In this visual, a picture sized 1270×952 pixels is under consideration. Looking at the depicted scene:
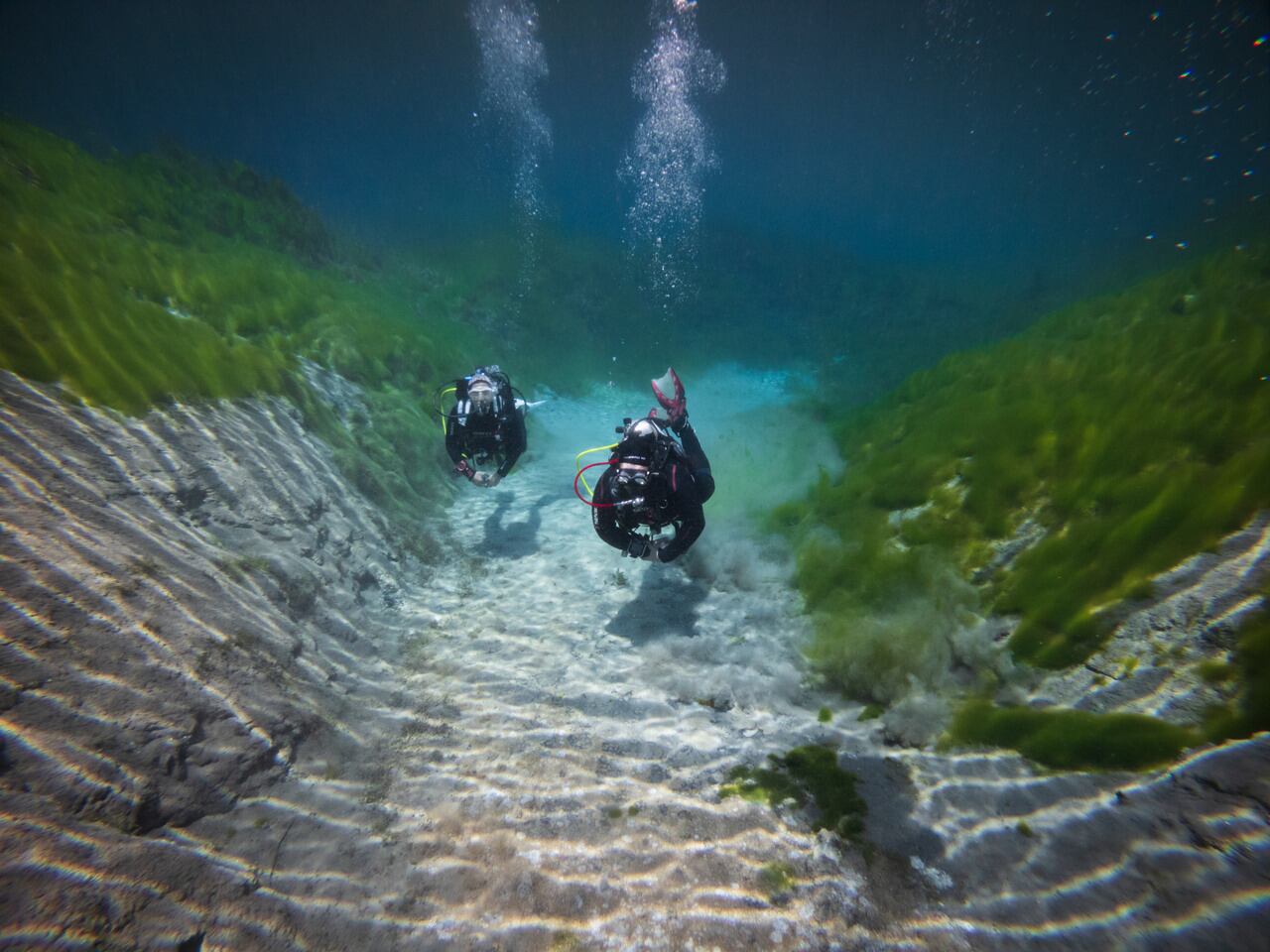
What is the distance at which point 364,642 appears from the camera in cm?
516

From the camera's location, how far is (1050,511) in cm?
468

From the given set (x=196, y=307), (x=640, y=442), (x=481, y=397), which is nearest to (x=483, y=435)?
(x=481, y=397)

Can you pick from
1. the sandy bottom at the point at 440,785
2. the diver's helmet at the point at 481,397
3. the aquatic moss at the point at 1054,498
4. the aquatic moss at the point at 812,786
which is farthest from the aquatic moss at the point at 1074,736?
the diver's helmet at the point at 481,397

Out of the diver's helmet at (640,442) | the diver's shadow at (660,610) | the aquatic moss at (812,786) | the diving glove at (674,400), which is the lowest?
the aquatic moss at (812,786)

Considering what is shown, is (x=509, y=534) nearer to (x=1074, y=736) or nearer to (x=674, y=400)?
(x=674, y=400)

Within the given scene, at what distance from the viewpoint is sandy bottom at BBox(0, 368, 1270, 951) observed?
2.40 metres

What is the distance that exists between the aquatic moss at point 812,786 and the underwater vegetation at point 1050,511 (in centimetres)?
102

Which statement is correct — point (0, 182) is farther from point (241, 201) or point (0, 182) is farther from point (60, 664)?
point (60, 664)

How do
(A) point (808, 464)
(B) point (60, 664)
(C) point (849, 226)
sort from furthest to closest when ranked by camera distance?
(C) point (849, 226) < (A) point (808, 464) < (B) point (60, 664)

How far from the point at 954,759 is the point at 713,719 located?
1.85 meters

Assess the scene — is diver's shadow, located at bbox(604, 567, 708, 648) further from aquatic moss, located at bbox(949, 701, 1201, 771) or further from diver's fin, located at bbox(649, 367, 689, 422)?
aquatic moss, located at bbox(949, 701, 1201, 771)

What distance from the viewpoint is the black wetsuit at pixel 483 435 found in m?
7.08

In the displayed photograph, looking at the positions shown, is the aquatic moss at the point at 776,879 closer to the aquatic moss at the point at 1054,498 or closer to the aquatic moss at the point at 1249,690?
the aquatic moss at the point at 1054,498

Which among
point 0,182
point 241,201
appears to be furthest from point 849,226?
point 0,182
